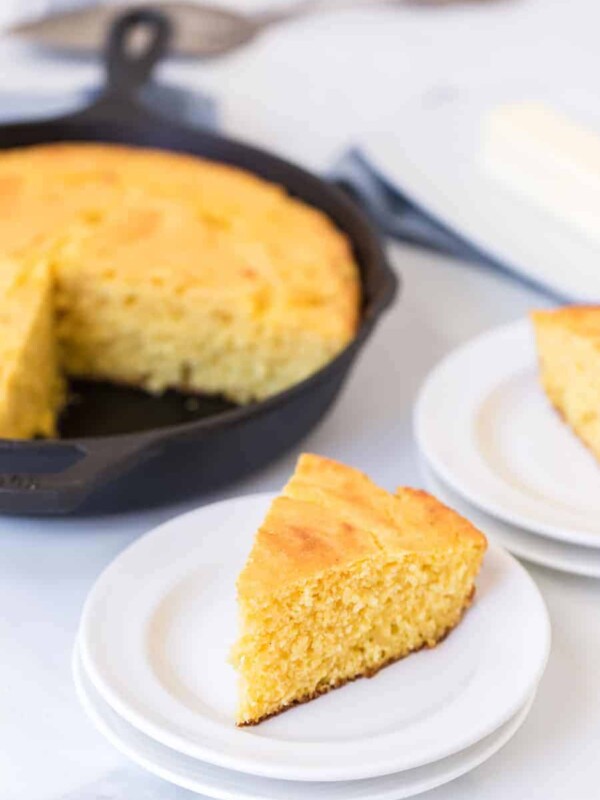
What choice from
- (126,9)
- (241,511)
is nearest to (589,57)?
(126,9)

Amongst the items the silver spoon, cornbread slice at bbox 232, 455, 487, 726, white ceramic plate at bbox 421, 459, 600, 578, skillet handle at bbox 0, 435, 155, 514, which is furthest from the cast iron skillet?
the silver spoon

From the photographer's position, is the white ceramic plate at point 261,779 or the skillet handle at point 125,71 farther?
the skillet handle at point 125,71

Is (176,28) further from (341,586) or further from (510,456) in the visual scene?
(341,586)

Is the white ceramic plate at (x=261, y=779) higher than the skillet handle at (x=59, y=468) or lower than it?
lower

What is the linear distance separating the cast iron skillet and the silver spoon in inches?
18.4

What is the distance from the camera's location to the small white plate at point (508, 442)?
1928 millimetres

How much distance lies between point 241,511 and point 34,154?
4.50 ft

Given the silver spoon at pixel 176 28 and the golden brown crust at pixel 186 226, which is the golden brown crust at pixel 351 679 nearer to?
the golden brown crust at pixel 186 226

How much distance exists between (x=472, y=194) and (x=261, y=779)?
1813mm

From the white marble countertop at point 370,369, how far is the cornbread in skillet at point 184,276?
231mm

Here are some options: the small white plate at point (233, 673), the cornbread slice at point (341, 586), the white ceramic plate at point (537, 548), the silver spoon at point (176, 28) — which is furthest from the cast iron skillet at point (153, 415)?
the silver spoon at point (176, 28)

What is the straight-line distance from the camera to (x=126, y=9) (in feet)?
11.8

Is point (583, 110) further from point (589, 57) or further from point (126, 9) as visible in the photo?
point (126, 9)

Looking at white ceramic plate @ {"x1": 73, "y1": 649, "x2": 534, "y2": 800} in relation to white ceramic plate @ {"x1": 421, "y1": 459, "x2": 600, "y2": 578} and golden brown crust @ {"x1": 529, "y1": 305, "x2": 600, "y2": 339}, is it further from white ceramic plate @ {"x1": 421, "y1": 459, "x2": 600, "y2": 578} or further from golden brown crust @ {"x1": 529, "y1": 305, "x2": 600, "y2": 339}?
golden brown crust @ {"x1": 529, "y1": 305, "x2": 600, "y2": 339}
